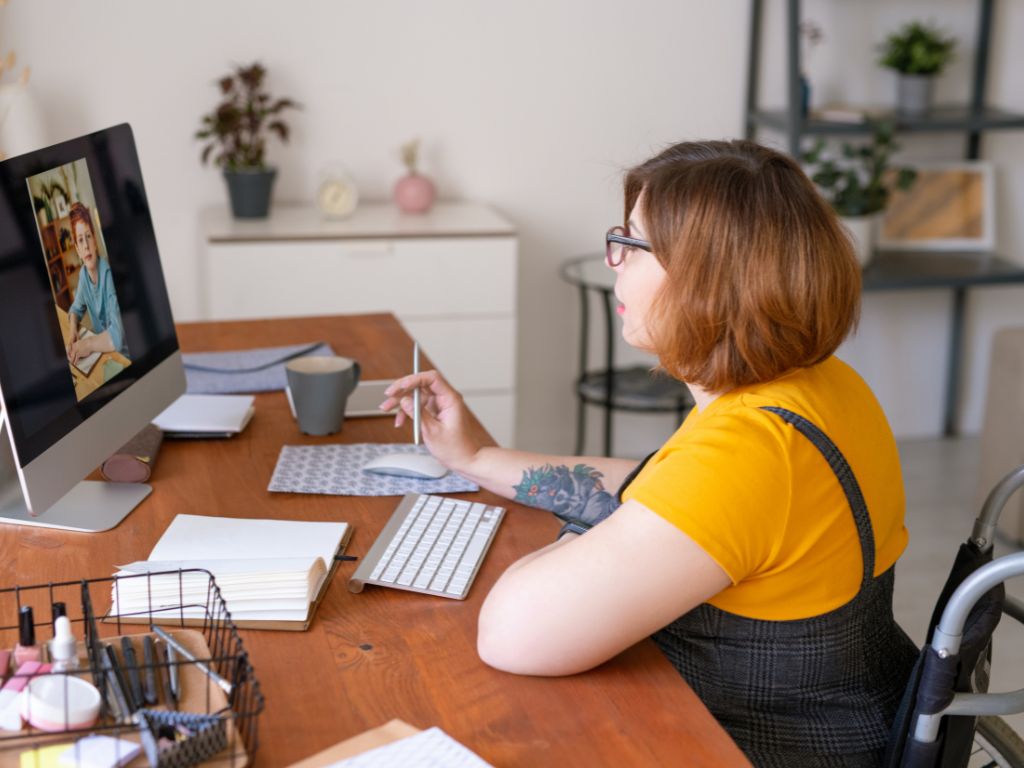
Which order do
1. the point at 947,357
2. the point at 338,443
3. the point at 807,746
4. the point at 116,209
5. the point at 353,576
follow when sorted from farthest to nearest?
the point at 947,357 → the point at 338,443 → the point at 116,209 → the point at 353,576 → the point at 807,746

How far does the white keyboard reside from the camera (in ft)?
4.33

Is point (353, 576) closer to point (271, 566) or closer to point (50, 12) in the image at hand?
point (271, 566)

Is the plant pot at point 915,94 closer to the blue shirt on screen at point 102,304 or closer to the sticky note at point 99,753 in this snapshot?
the blue shirt on screen at point 102,304

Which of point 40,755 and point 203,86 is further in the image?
point 203,86

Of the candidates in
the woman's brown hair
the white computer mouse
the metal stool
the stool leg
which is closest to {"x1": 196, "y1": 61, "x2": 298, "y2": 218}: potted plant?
the metal stool

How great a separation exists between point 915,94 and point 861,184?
1.04ft

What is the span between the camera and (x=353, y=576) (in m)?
1.32

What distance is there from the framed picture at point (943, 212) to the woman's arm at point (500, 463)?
2662 mm

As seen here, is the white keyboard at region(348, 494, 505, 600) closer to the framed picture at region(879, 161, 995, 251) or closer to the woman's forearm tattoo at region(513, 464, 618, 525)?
the woman's forearm tattoo at region(513, 464, 618, 525)

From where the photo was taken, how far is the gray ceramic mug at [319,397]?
5.91 feet

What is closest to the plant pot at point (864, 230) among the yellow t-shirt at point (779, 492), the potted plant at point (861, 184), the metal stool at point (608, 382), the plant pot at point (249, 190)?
the potted plant at point (861, 184)

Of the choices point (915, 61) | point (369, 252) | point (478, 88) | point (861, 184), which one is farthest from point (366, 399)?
point (915, 61)

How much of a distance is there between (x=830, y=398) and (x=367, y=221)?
89.6 inches

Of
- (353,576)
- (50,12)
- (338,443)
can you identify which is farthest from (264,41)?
(353,576)
